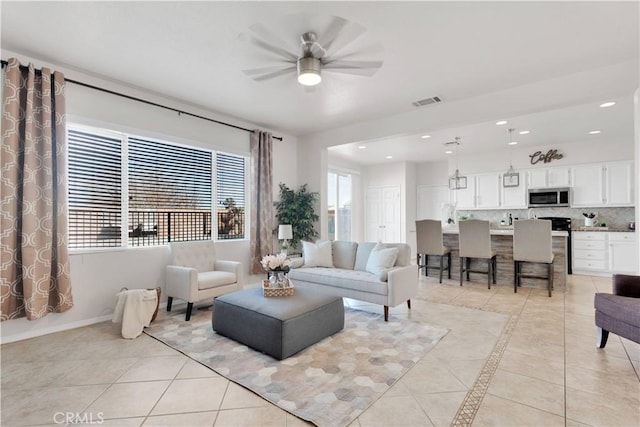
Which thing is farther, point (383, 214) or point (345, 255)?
point (383, 214)

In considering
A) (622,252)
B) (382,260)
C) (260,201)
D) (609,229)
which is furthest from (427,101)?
(622,252)

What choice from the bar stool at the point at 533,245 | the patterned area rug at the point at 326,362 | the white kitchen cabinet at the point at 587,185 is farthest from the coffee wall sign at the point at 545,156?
the patterned area rug at the point at 326,362

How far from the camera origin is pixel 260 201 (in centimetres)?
528

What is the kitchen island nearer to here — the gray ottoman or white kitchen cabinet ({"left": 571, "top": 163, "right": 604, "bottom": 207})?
white kitchen cabinet ({"left": 571, "top": 163, "right": 604, "bottom": 207})

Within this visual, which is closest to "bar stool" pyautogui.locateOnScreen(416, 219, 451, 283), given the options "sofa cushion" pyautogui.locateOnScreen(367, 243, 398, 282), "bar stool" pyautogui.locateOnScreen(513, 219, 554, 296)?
"bar stool" pyautogui.locateOnScreen(513, 219, 554, 296)

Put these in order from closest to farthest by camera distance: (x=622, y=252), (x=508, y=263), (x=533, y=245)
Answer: (x=533, y=245) → (x=508, y=263) → (x=622, y=252)

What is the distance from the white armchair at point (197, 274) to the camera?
3629 millimetres

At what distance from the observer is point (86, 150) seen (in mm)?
3590

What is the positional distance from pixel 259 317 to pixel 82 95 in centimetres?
320

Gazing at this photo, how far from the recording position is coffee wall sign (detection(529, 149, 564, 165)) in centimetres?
657

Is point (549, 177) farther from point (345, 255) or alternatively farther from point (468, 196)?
point (345, 255)

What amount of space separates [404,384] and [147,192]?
149 inches

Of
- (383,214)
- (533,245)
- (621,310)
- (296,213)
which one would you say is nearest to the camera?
(621,310)

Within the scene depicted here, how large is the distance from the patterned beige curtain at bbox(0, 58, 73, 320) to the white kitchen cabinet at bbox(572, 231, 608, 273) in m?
8.44
